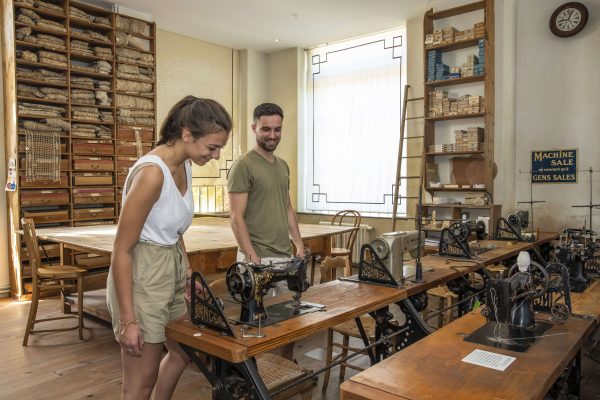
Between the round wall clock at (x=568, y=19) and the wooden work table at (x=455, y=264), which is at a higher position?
the round wall clock at (x=568, y=19)

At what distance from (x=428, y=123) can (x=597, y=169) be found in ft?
6.01

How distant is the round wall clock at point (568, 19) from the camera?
497 centimetres

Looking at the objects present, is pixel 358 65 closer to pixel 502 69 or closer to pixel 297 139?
pixel 297 139

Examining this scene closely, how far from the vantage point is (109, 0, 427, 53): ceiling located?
594cm

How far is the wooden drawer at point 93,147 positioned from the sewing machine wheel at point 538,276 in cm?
503

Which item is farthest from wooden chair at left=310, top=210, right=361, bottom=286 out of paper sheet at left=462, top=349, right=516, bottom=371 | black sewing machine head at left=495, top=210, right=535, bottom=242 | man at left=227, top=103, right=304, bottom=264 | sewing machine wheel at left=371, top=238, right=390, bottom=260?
paper sheet at left=462, top=349, right=516, bottom=371

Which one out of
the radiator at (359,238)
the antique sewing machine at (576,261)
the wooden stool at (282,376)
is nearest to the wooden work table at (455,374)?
the wooden stool at (282,376)

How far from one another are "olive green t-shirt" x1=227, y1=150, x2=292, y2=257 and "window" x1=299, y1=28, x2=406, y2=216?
429 centimetres

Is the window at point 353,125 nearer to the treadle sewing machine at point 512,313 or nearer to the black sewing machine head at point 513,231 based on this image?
the black sewing machine head at point 513,231

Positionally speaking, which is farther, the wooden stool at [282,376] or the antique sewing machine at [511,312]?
the wooden stool at [282,376]

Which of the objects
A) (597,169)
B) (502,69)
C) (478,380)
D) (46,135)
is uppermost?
(502,69)

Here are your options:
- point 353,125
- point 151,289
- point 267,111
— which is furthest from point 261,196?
point 353,125

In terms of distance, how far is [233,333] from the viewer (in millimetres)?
1569

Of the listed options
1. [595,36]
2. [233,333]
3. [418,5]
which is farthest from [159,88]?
[233,333]
